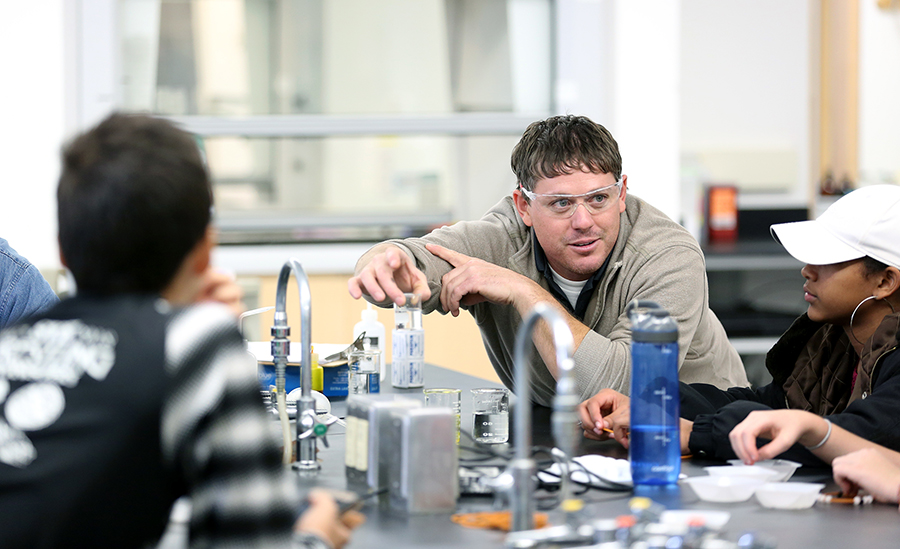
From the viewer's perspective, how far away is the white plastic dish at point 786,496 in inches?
49.3

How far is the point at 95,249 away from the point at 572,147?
136cm

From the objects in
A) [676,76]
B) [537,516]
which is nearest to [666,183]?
[676,76]

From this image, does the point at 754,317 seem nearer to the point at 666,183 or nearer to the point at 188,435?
the point at 666,183

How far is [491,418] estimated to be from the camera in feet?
5.48

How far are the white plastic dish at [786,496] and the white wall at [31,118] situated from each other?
3.45 metres

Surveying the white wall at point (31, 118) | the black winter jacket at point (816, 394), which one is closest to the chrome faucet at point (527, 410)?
the black winter jacket at point (816, 394)

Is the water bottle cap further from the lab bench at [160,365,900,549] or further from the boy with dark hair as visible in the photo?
the boy with dark hair

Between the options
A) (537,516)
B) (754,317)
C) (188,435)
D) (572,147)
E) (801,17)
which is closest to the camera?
(188,435)

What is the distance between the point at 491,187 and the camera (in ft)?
15.1

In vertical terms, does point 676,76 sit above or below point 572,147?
above

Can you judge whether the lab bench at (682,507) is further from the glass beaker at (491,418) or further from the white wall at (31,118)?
the white wall at (31,118)

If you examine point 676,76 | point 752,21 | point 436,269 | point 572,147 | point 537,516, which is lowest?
point 537,516

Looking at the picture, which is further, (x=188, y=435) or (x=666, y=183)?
(x=666, y=183)

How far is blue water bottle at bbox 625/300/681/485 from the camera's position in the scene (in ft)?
4.41
